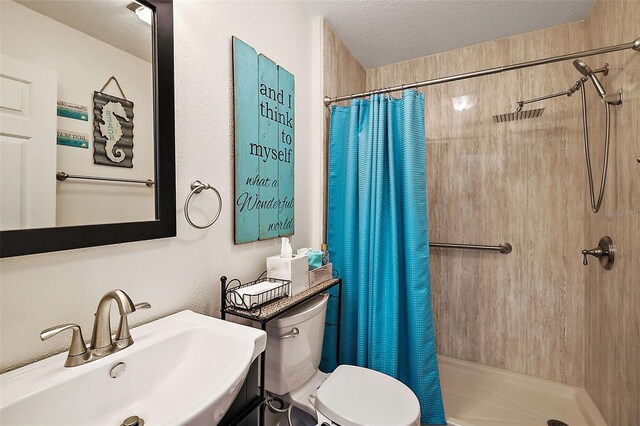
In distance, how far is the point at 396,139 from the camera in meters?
1.59

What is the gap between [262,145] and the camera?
1.33 metres

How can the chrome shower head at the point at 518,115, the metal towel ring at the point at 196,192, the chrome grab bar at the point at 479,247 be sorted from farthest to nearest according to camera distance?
the chrome grab bar at the point at 479,247 < the chrome shower head at the point at 518,115 < the metal towel ring at the point at 196,192

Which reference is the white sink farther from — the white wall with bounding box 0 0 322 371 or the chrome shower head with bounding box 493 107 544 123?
the chrome shower head with bounding box 493 107 544 123

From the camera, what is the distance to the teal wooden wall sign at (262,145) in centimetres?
121

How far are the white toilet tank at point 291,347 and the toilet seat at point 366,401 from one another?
0.40 ft

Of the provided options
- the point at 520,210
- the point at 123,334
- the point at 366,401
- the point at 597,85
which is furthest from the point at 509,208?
the point at 123,334

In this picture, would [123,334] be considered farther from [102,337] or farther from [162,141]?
[162,141]

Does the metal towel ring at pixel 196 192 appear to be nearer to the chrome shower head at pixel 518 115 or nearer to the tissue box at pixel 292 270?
the tissue box at pixel 292 270

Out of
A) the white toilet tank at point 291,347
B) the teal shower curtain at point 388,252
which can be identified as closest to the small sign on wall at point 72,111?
the white toilet tank at point 291,347

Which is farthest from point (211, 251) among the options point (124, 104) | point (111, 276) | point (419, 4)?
point (419, 4)

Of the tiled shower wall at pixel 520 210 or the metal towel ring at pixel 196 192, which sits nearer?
the metal towel ring at pixel 196 192

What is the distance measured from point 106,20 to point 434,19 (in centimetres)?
178

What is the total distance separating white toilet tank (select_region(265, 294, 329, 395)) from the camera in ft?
3.78

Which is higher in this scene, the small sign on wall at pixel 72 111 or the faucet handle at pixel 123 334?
the small sign on wall at pixel 72 111
